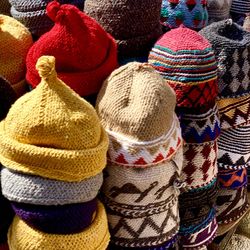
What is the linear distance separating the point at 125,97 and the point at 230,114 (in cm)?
48

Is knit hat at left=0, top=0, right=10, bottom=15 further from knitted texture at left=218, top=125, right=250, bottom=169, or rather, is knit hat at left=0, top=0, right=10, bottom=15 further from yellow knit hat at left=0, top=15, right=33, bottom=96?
knitted texture at left=218, top=125, right=250, bottom=169

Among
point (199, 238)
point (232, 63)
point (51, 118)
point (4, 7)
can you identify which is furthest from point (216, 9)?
point (51, 118)

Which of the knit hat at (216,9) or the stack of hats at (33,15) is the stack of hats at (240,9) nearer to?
the knit hat at (216,9)

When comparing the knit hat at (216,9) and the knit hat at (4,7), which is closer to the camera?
the knit hat at (4,7)

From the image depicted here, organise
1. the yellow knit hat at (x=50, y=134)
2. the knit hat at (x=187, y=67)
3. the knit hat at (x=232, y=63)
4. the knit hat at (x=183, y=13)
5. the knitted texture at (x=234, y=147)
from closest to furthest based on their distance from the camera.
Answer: the yellow knit hat at (x=50, y=134)
the knit hat at (x=187, y=67)
the knit hat at (x=232, y=63)
the knitted texture at (x=234, y=147)
the knit hat at (x=183, y=13)

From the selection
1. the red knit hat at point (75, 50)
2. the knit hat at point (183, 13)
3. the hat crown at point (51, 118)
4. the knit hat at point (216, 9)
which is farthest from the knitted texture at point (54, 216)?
the knit hat at point (216, 9)

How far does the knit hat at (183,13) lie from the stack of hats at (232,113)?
0.17 metres

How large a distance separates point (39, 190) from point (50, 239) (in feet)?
0.33

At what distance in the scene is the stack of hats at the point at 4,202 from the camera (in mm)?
921

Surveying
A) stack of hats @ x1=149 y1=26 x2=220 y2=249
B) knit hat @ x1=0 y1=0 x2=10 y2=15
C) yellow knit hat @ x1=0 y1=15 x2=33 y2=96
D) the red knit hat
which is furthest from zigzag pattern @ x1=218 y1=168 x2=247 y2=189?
Answer: knit hat @ x1=0 y1=0 x2=10 y2=15

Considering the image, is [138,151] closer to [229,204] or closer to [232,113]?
[232,113]

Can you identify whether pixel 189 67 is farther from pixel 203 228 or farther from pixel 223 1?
pixel 223 1

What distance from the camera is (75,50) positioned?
98 cm

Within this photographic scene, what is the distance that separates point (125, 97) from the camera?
3.13 feet
